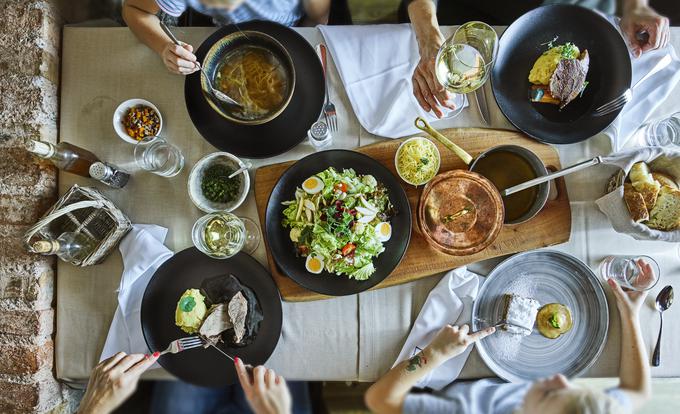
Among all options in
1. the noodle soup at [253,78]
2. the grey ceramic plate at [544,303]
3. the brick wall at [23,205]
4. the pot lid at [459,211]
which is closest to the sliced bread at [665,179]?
the grey ceramic plate at [544,303]

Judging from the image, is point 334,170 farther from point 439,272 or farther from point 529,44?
point 529,44

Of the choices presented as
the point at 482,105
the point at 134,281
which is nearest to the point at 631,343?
the point at 482,105

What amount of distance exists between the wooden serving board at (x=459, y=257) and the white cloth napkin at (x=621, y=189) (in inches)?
4.7

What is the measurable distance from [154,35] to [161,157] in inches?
13.2

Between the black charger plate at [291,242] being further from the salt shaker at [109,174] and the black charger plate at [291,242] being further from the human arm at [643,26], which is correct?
the human arm at [643,26]

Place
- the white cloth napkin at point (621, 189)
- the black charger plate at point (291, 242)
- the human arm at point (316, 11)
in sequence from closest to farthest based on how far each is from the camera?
the white cloth napkin at point (621, 189)
the black charger plate at point (291, 242)
the human arm at point (316, 11)

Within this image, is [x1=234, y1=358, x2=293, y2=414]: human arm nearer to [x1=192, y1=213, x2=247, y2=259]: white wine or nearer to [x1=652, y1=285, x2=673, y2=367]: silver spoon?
[x1=192, y1=213, x2=247, y2=259]: white wine

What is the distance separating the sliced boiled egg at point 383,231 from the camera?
1182 millimetres

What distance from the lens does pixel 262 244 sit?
4.19 ft

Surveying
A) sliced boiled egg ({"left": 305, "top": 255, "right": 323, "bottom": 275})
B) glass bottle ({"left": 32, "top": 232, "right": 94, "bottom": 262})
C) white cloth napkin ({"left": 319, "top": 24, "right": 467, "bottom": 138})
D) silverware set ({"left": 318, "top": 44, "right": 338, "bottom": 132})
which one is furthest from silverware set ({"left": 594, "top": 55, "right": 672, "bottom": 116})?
glass bottle ({"left": 32, "top": 232, "right": 94, "bottom": 262})

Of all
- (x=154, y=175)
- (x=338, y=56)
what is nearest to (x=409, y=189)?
(x=338, y=56)

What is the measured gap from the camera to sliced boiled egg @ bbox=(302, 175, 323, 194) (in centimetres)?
119

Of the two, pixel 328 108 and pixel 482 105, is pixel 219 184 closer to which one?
pixel 328 108

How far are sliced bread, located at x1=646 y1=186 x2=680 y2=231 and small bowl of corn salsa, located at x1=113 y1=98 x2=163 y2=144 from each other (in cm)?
133
